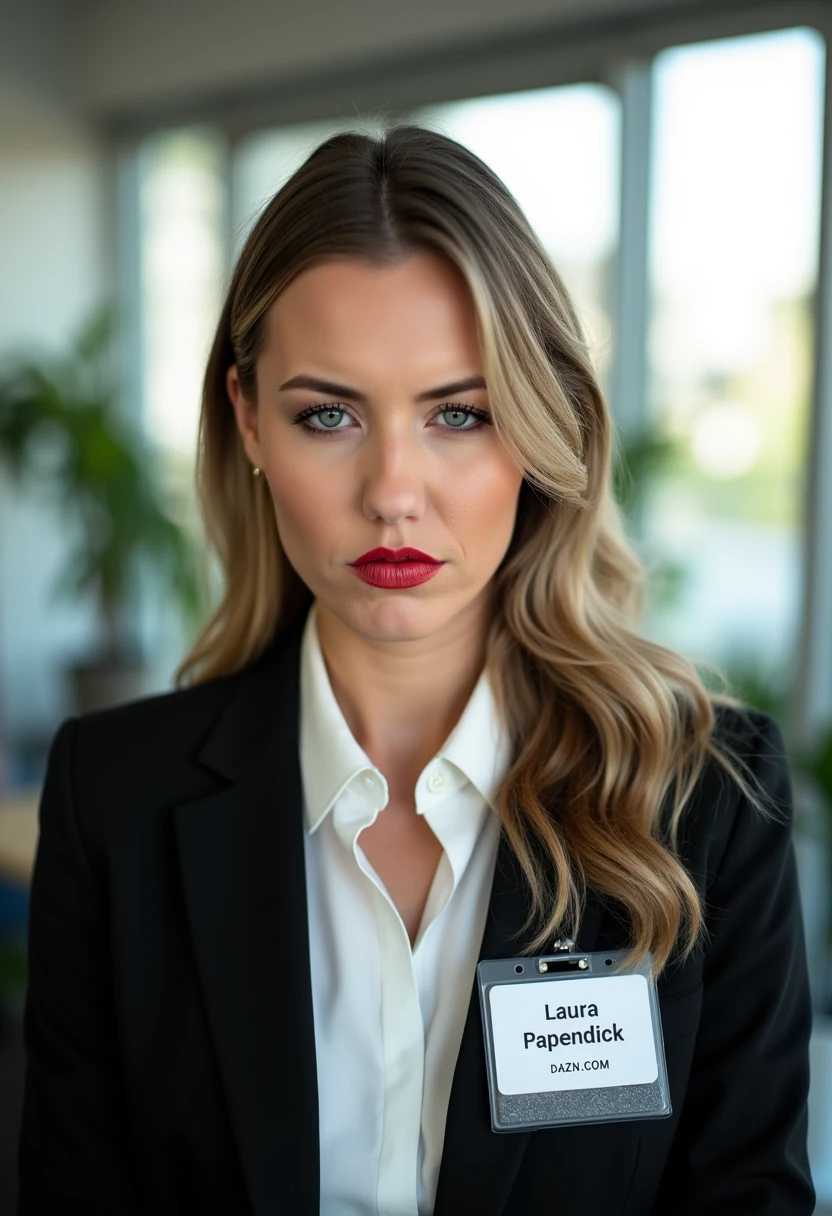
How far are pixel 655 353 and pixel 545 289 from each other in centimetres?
298

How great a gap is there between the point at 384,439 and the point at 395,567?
14 cm

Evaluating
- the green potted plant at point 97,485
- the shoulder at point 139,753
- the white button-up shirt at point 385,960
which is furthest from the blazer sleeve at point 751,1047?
the green potted plant at point 97,485

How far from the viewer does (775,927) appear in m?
1.31

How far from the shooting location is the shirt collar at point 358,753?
1.43m

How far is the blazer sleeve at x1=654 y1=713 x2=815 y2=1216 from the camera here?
1241 mm

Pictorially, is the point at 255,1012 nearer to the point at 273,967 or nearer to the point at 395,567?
the point at 273,967

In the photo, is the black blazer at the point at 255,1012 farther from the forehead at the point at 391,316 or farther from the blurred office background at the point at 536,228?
the blurred office background at the point at 536,228

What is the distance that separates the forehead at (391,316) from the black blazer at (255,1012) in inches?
19.3

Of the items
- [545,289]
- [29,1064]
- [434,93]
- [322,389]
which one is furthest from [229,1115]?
[434,93]

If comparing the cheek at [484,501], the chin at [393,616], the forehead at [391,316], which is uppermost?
the forehead at [391,316]

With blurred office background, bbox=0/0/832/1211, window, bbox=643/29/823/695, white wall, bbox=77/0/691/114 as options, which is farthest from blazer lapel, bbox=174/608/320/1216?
white wall, bbox=77/0/691/114

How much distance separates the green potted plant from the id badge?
381 centimetres

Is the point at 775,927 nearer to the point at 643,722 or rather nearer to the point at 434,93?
the point at 643,722

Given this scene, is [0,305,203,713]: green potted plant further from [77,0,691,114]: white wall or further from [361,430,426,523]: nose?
[361,430,426,523]: nose
